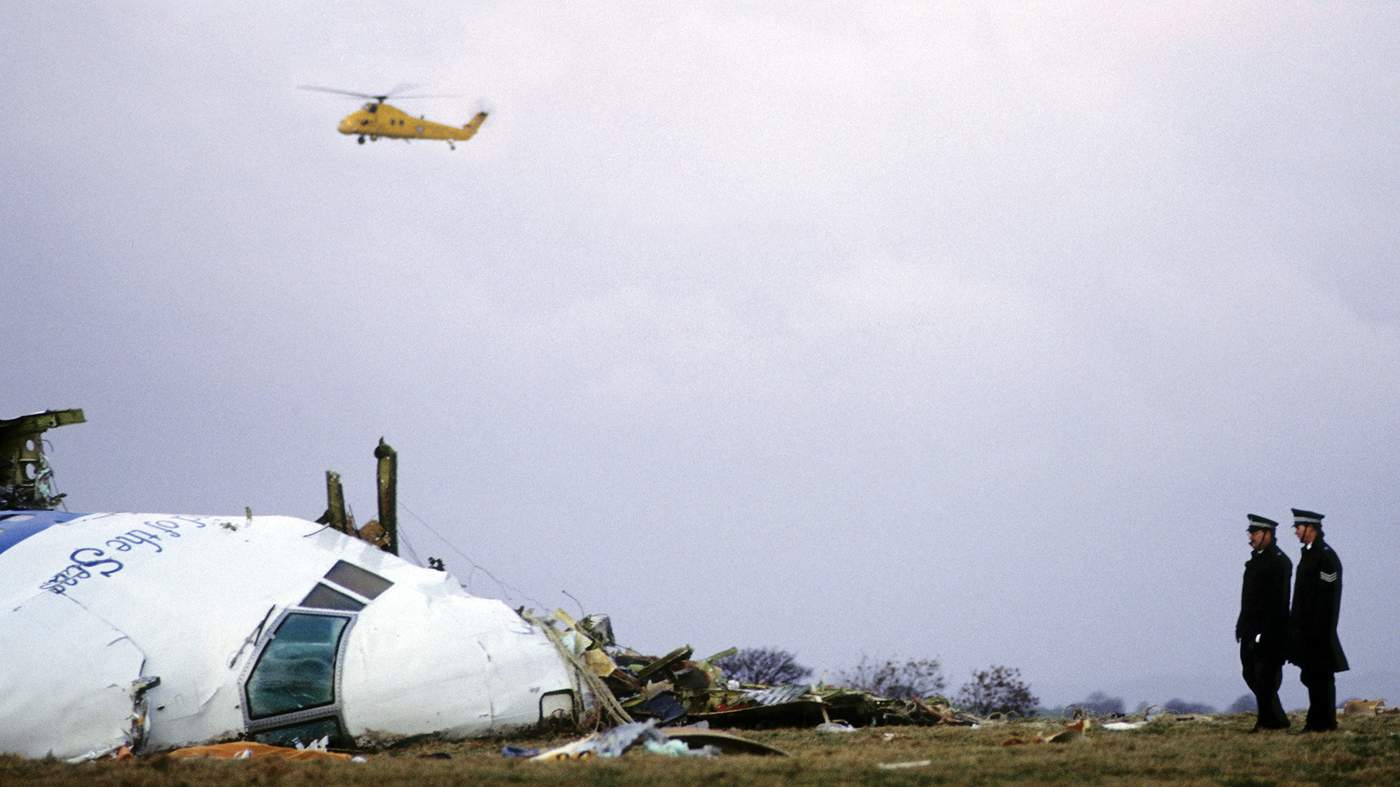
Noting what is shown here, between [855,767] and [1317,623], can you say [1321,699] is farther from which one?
[855,767]

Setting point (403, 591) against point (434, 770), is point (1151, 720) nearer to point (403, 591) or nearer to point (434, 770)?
point (403, 591)

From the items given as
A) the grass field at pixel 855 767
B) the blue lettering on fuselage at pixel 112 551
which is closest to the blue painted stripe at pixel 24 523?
the blue lettering on fuselage at pixel 112 551

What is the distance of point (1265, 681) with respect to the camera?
15.5m

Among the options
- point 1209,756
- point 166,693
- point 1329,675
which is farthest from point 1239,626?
point 166,693

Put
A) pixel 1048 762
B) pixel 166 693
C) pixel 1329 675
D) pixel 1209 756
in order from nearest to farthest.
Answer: pixel 1048 762
pixel 1209 756
pixel 166 693
pixel 1329 675

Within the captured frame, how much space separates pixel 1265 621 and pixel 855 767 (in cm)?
842

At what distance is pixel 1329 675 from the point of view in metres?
14.7

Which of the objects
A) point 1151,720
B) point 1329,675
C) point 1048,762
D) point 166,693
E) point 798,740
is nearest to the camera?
point 1048,762

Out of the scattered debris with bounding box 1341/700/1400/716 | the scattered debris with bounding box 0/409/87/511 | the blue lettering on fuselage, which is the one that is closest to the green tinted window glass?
the blue lettering on fuselage

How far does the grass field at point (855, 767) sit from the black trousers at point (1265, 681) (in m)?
3.00

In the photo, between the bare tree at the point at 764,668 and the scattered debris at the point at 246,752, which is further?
the bare tree at the point at 764,668

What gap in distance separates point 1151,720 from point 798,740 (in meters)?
5.14

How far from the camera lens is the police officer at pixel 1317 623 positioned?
14.7m

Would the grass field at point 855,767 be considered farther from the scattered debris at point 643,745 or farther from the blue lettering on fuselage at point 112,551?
the blue lettering on fuselage at point 112,551
